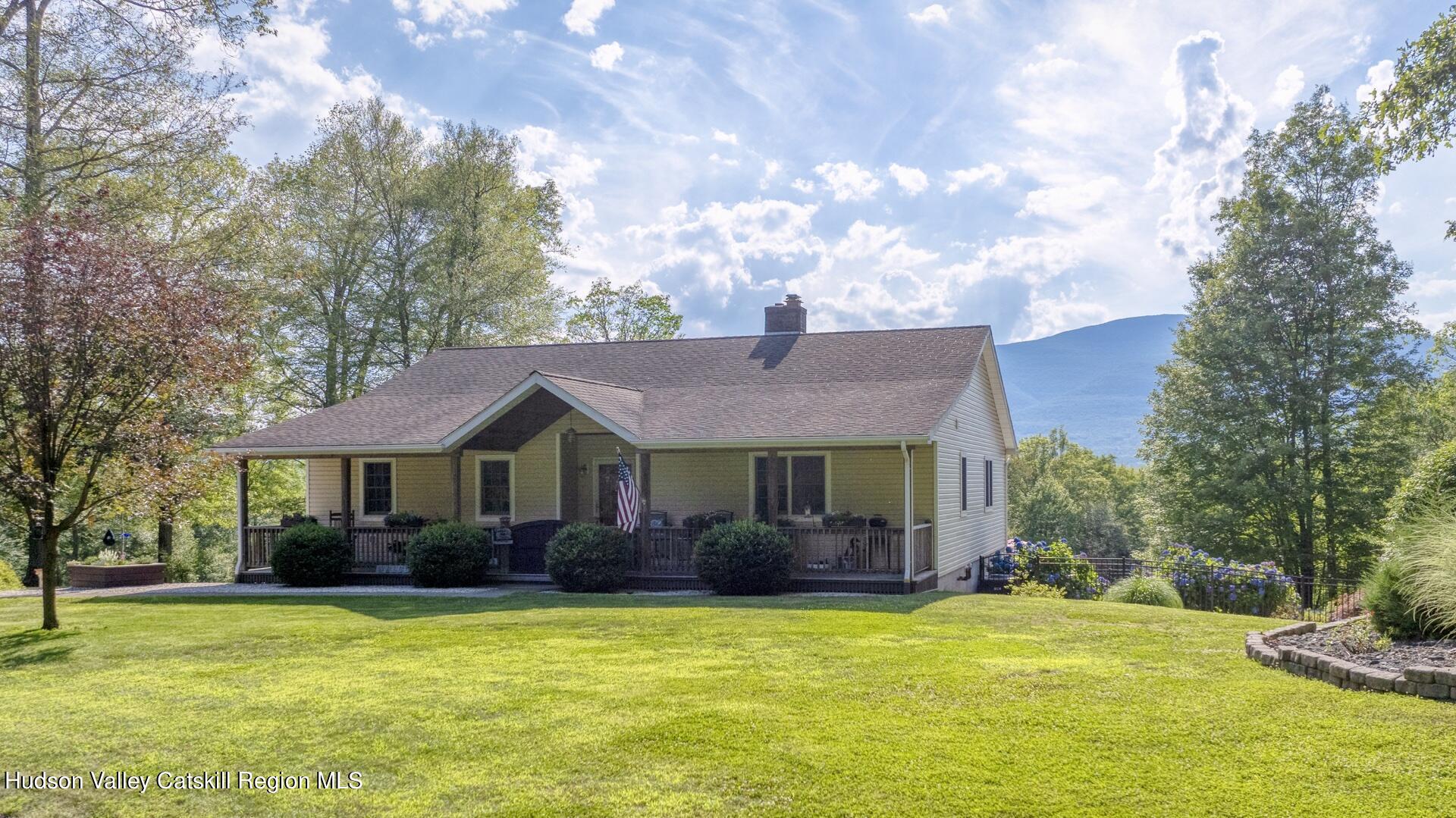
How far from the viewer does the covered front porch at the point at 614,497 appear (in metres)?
16.3

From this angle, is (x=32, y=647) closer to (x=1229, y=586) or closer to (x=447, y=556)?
(x=447, y=556)

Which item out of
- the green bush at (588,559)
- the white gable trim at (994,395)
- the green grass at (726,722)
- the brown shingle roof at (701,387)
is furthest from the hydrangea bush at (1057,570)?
the green bush at (588,559)

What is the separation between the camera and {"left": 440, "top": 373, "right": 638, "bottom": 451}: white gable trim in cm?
1639

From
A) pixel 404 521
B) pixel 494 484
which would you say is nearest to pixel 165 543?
pixel 404 521

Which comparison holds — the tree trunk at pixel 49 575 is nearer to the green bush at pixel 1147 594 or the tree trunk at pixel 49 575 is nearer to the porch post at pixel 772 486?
the porch post at pixel 772 486

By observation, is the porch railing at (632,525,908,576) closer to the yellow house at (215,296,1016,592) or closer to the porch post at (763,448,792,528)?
the yellow house at (215,296,1016,592)

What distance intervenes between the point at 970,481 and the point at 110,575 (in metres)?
17.5

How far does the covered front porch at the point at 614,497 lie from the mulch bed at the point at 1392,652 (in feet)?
23.0

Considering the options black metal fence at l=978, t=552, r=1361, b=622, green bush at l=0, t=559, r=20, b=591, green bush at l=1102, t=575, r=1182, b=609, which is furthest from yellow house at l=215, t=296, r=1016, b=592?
green bush at l=0, t=559, r=20, b=591

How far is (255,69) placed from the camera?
768 inches

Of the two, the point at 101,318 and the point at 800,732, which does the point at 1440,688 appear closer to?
the point at 800,732

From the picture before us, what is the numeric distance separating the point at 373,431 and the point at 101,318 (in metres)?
8.10

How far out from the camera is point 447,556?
16766 millimetres

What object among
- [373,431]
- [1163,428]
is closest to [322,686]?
[373,431]
